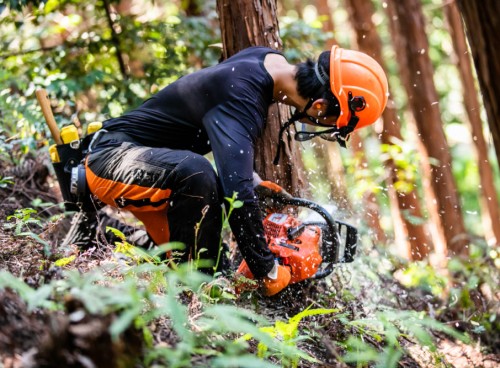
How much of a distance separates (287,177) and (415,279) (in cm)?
197

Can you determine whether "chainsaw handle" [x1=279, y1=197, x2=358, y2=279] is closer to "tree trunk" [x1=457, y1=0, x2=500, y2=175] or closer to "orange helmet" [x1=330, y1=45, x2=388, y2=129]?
"orange helmet" [x1=330, y1=45, x2=388, y2=129]

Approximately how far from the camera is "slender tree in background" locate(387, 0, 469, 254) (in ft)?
27.5

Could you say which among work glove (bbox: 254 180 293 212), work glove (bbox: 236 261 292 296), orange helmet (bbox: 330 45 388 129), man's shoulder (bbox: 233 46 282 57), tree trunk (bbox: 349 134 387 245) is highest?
man's shoulder (bbox: 233 46 282 57)

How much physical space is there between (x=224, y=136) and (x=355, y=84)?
0.97m

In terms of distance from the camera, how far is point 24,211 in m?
3.38

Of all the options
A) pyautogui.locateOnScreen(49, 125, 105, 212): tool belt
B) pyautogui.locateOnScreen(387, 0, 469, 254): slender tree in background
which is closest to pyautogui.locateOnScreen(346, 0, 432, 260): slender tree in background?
pyautogui.locateOnScreen(387, 0, 469, 254): slender tree in background

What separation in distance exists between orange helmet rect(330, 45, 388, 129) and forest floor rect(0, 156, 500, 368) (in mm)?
1285

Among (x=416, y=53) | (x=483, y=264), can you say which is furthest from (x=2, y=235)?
(x=416, y=53)

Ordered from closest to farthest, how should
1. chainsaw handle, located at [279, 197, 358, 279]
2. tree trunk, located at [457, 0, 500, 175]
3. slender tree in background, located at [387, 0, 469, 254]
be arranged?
tree trunk, located at [457, 0, 500, 175] → chainsaw handle, located at [279, 197, 358, 279] → slender tree in background, located at [387, 0, 469, 254]

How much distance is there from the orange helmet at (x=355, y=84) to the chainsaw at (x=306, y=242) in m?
0.70

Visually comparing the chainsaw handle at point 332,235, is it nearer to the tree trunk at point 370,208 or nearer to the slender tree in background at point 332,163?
the slender tree in background at point 332,163

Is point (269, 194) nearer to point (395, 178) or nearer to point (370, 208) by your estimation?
point (395, 178)

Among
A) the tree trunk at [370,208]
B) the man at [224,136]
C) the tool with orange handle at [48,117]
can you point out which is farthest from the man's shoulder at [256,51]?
the tree trunk at [370,208]

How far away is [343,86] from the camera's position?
3.68m
